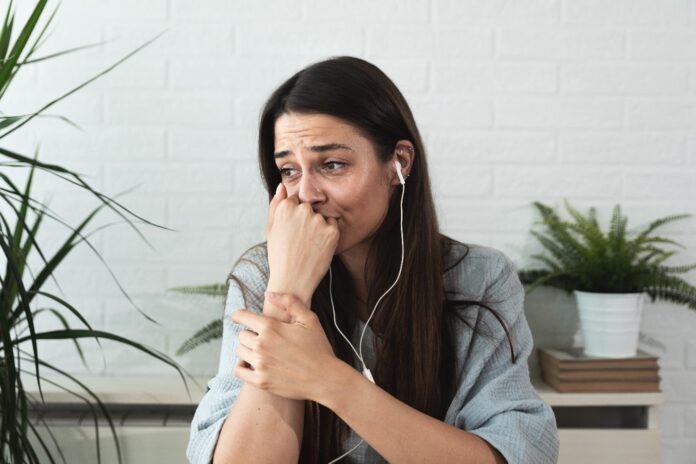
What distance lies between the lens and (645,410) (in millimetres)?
1962

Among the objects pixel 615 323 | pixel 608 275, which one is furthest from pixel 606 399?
pixel 608 275

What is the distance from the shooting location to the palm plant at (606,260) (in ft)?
6.39

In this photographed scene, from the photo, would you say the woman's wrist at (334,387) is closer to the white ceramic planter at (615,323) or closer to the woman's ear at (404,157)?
the woman's ear at (404,157)

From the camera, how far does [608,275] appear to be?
195 centimetres

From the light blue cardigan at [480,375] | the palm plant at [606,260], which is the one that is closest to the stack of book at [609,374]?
the palm plant at [606,260]

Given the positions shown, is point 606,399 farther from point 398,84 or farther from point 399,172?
point 398,84

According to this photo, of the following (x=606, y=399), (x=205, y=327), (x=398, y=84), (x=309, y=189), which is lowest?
(x=606, y=399)

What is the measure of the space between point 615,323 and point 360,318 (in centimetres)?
78

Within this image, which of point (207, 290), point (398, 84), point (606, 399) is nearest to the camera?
point (606, 399)

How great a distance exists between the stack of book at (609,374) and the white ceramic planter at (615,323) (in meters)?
0.03

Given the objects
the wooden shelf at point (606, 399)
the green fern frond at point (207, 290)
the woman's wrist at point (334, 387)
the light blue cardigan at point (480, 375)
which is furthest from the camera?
the green fern frond at point (207, 290)

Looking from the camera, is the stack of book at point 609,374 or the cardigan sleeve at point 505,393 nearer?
the cardigan sleeve at point 505,393

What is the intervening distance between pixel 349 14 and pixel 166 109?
60 centimetres

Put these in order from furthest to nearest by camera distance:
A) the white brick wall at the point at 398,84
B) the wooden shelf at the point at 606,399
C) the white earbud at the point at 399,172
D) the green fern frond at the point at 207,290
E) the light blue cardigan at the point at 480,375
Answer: the white brick wall at the point at 398,84, the green fern frond at the point at 207,290, the wooden shelf at the point at 606,399, the white earbud at the point at 399,172, the light blue cardigan at the point at 480,375
